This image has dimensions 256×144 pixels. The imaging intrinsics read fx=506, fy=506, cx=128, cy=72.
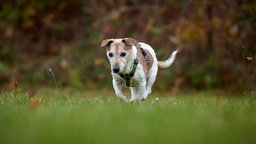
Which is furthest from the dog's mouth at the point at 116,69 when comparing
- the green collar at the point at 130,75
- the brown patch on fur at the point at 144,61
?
the brown patch on fur at the point at 144,61

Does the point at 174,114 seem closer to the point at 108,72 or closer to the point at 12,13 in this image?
the point at 108,72

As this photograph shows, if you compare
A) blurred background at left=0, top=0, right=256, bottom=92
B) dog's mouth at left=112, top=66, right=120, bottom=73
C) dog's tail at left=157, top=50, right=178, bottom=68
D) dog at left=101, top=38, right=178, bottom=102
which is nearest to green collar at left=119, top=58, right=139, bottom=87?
dog at left=101, top=38, right=178, bottom=102

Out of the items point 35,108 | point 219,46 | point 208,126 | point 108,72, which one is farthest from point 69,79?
point 208,126

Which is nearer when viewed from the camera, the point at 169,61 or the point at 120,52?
the point at 120,52

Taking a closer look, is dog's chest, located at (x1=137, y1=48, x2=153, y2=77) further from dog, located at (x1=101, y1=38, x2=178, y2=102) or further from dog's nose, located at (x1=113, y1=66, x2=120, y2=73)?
dog's nose, located at (x1=113, y1=66, x2=120, y2=73)

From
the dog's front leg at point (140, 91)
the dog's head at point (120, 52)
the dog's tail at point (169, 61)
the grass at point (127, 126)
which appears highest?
the dog's head at point (120, 52)

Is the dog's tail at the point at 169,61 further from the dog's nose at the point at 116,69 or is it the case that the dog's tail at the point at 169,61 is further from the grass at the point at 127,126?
the grass at the point at 127,126

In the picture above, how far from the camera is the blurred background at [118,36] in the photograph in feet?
52.3

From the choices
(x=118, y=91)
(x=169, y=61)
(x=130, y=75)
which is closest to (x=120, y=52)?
(x=130, y=75)

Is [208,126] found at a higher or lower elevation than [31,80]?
higher

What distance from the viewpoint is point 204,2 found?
16.1m

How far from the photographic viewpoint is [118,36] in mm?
17453

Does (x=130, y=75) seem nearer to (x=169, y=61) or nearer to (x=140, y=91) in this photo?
(x=140, y=91)

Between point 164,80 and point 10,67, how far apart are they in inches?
225
